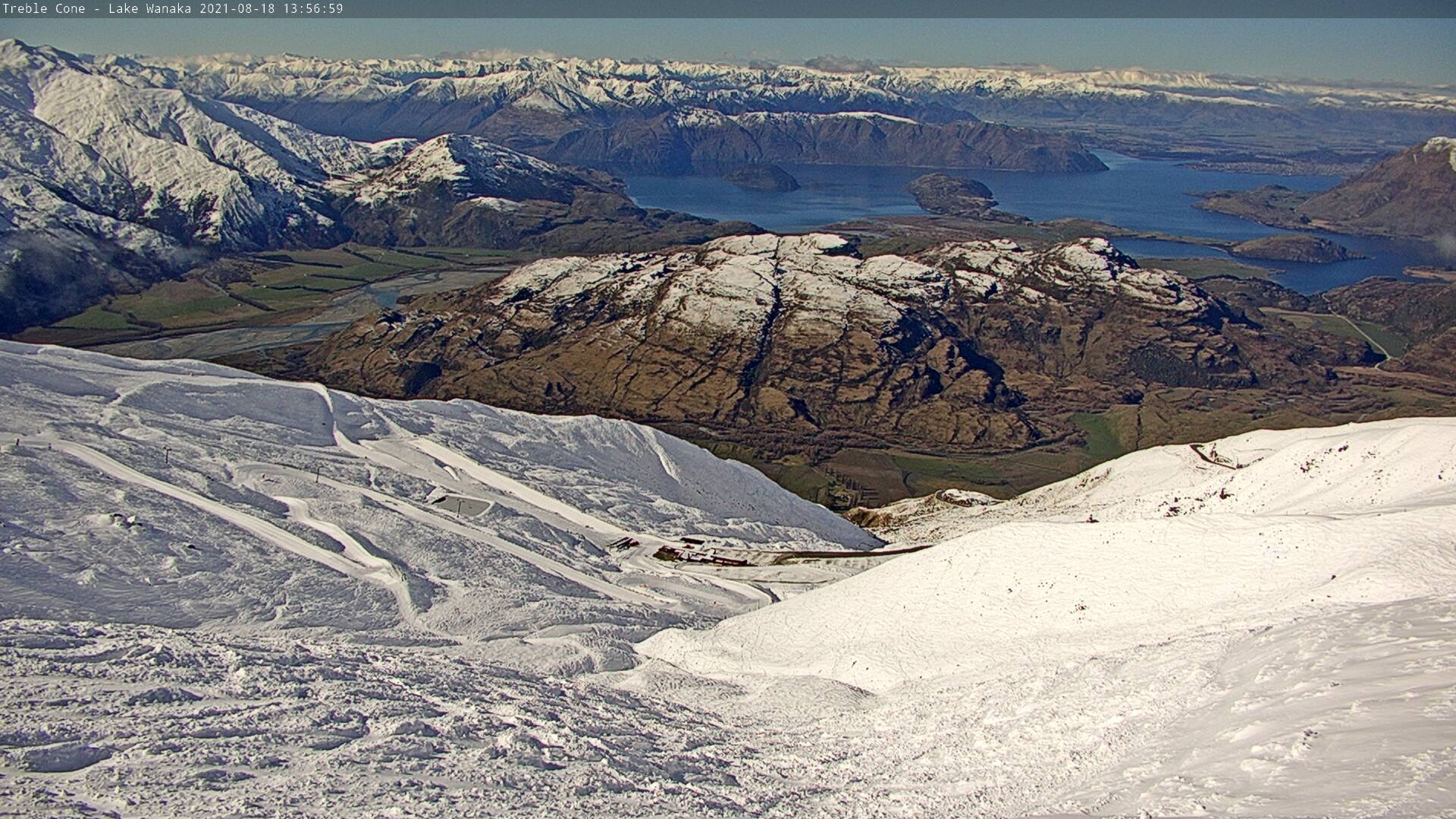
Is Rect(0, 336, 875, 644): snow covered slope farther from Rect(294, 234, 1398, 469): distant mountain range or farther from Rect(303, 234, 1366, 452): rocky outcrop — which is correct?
Rect(294, 234, 1398, 469): distant mountain range

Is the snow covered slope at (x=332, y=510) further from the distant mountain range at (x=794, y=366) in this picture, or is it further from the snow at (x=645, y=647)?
the distant mountain range at (x=794, y=366)

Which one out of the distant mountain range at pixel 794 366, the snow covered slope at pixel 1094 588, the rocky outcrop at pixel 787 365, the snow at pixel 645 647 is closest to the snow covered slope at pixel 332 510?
the snow at pixel 645 647

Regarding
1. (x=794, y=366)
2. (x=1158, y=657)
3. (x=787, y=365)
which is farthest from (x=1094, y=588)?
(x=787, y=365)

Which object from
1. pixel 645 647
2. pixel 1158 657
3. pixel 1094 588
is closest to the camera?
pixel 1158 657

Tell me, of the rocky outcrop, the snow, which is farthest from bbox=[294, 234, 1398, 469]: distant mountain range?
the snow

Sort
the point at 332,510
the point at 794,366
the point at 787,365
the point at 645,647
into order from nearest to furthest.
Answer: the point at 645,647, the point at 332,510, the point at 794,366, the point at 787,365

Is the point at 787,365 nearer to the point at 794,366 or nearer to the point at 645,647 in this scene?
the point at 794,366

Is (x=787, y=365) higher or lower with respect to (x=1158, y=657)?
lower

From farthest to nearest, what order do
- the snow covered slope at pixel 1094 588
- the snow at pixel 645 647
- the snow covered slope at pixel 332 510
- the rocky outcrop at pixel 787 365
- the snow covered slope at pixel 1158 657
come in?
the rocky outcrop at pixel 787 365
the snow covered slope at pixel 332 510
the snow covered slope at pixel 1094 588
the snow at pixel 645 647
the snow covered slope at pixel 1158 657

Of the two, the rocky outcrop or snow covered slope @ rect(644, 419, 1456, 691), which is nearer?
snow covered slope @ rect(644, 419, 1456, 691)
